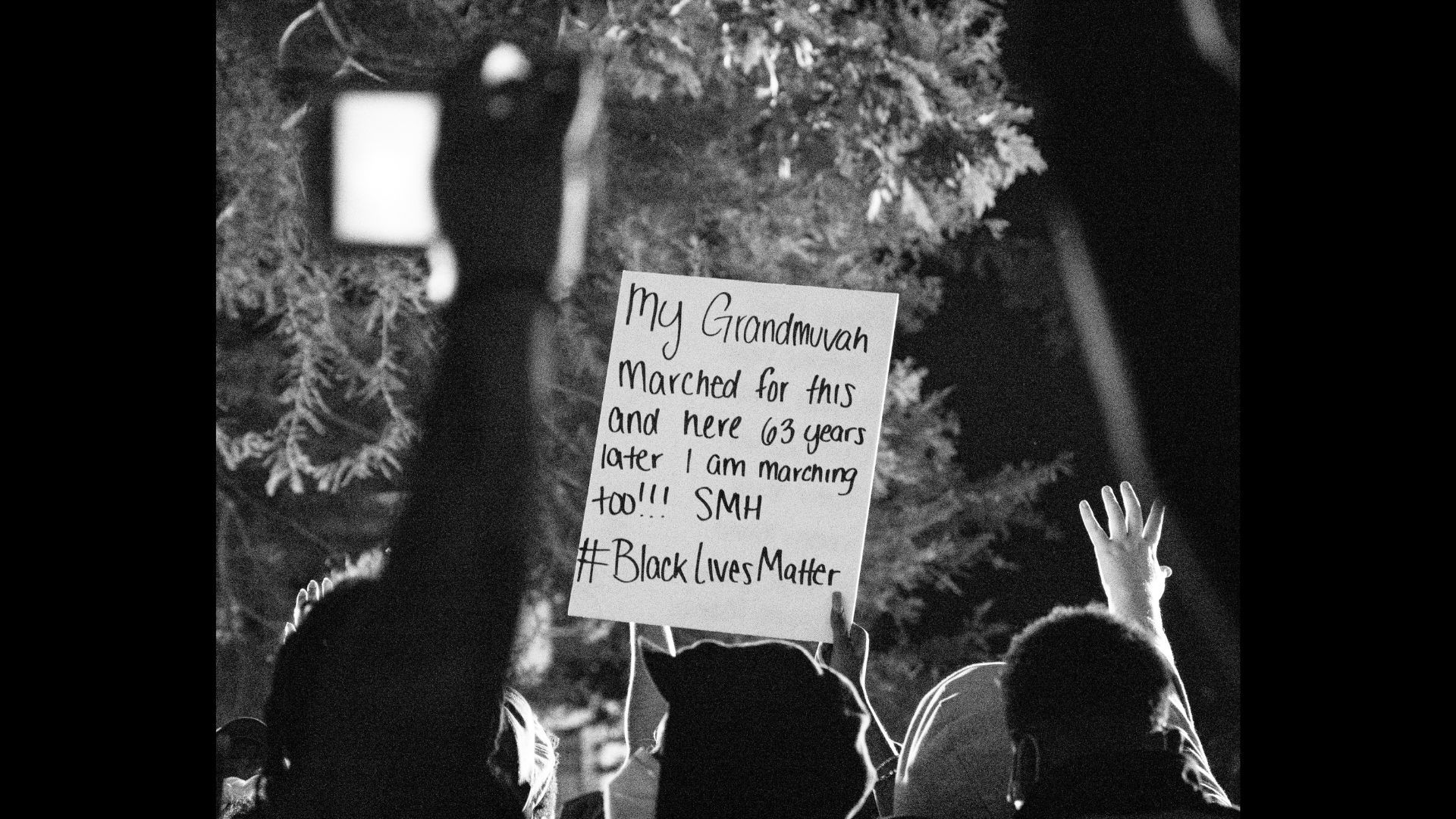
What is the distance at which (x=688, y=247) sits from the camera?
1.96 metres

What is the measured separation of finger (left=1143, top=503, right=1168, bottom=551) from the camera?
1914 mm

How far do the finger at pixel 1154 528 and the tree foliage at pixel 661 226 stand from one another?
0.15 m

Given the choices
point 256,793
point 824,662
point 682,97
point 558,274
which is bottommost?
point 256,793

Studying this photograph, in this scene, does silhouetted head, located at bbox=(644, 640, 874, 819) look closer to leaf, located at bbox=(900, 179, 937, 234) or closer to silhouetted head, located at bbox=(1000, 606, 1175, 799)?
→ silhouetted head, located at bbox=(1000, 606, 1175, 799)

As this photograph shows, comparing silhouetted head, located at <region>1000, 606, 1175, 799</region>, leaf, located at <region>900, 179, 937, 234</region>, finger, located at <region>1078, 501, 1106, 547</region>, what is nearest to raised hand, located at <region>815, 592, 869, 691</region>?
silhouetted head, located at <region>1000, 606, 1175, 799</region>

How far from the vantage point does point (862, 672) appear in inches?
75.1

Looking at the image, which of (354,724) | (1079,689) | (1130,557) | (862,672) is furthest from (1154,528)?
(354,724)

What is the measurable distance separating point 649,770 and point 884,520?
461 mm

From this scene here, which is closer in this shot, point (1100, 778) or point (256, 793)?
point (1100, 778)

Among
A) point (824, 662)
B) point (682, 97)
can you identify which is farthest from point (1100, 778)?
point (682, 97)

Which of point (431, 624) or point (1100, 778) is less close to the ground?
point (431, 624)

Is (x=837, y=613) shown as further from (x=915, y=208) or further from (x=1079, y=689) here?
(x=915, y=208)

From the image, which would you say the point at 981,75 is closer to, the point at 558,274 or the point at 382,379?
the point at 558,274

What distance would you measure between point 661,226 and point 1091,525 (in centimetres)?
71
